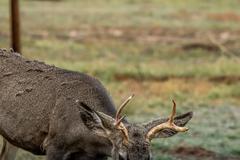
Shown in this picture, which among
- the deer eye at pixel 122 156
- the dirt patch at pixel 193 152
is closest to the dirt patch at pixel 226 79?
the dirt patch at pixel 193 152

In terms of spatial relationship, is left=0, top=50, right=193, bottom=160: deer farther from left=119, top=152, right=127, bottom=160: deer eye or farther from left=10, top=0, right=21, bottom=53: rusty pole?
left=10, top=0, right=21, bottom=53: rusty pole

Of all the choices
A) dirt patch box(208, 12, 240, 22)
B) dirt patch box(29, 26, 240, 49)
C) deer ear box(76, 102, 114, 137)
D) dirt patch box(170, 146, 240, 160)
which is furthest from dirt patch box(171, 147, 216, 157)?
dirt patch box(208, 12, 240, 22)

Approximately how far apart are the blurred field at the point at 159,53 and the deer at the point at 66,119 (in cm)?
246

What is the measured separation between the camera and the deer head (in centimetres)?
848

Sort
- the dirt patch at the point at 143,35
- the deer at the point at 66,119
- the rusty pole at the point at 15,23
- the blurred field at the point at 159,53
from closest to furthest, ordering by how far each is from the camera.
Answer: the deer at the point at 66,119
the blurred field at the point at 159,53
the rusty pole at the point at 15,23
the dirt patch at the point at 143,35

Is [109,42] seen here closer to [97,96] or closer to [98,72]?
[98,72]

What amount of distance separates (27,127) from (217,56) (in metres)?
15.5

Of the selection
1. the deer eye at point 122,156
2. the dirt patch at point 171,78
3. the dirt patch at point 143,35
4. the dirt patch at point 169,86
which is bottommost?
the dirt patch at point 169,86

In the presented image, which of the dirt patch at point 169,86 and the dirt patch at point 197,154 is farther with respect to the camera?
the dirt patch at point 169,86

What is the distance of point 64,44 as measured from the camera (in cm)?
2616

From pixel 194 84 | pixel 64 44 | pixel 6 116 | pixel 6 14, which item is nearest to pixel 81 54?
pixel 64 44

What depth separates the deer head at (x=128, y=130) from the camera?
8477 mm

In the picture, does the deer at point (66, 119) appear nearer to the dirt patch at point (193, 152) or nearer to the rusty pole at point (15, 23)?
the dirt patch at point (193, 152)

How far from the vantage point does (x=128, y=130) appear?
28.4ft
